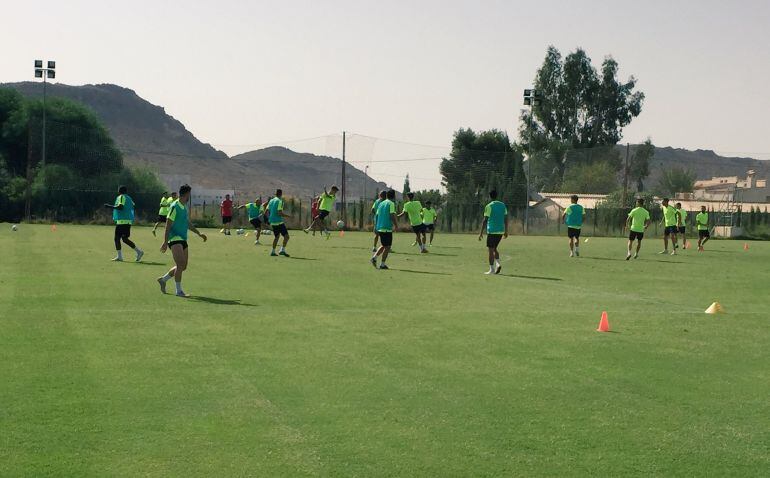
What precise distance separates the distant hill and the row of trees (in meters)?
82.8

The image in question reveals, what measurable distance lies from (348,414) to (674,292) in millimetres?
12414

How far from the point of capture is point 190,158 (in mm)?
149375

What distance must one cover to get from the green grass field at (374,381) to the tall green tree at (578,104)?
2740 inches

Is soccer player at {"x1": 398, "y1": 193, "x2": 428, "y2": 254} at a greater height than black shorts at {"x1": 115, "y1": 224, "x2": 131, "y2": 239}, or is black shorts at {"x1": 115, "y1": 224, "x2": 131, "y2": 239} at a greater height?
soccer player at {"x1": 398, "y1": 193, "x2": 428, "y2": 254}

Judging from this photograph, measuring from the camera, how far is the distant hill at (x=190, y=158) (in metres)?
157

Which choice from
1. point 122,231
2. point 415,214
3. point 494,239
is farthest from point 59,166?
point 494,239

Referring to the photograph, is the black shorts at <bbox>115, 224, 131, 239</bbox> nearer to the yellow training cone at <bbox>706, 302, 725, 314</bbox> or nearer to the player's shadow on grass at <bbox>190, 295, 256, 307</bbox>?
the player's shadow on grass at <bbox>190, 295, 256, 307</bbox>

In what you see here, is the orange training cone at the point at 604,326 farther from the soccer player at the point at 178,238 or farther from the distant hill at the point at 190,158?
the distant hill at the point at 190,158

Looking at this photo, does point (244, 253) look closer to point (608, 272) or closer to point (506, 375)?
point (608, 272)

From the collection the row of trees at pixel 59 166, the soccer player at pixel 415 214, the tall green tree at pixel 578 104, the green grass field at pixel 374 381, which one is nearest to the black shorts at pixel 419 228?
the soccer player at pixel 415 214

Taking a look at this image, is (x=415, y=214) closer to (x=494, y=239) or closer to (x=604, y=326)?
(x=494, y=239)

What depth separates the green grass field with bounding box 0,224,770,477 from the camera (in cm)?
595

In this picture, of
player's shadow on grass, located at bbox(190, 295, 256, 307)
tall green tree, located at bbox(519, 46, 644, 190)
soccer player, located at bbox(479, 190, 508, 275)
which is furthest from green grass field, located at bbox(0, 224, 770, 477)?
tall green tree, located at bbox(519, 46, 644, 190)

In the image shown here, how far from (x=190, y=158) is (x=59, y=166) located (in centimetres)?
9579
